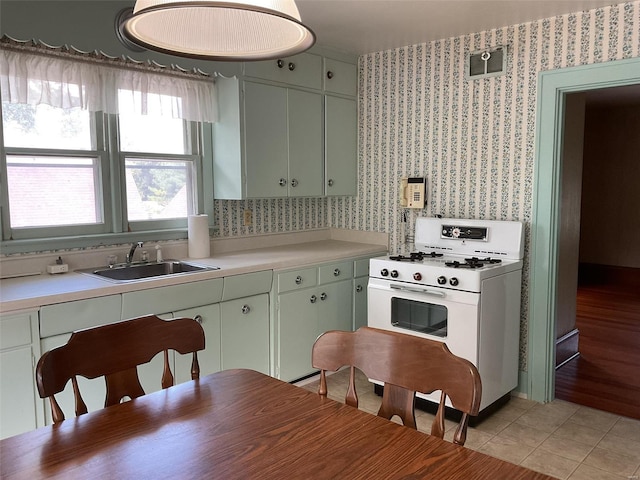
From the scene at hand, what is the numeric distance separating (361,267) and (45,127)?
2226mm

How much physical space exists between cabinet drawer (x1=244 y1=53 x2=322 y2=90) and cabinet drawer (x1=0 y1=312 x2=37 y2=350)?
6.46 feet

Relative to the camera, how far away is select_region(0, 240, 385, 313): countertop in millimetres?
2257

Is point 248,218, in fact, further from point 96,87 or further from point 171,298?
point 96,87

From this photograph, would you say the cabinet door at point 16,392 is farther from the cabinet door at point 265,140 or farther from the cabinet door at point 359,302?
the cabinet door at point 359,302

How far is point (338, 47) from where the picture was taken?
149 inches

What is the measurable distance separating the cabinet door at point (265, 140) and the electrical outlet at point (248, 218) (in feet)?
1.04

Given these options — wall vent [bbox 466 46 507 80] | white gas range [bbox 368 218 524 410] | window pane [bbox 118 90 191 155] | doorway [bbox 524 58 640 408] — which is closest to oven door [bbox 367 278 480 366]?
white gas range [bbox 368 218 524 410]

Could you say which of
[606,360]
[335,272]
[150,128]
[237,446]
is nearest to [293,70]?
[150,128]

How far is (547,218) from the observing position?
3.17 metres

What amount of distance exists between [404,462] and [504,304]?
2.16 metres

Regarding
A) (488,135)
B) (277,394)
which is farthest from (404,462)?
(488,135)

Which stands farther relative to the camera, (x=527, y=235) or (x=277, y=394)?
(x=527, y=235)

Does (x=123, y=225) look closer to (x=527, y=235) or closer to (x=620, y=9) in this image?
(x=527, y=235)

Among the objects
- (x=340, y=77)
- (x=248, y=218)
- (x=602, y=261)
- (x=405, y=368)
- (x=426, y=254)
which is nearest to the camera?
(x=405, y=368)
